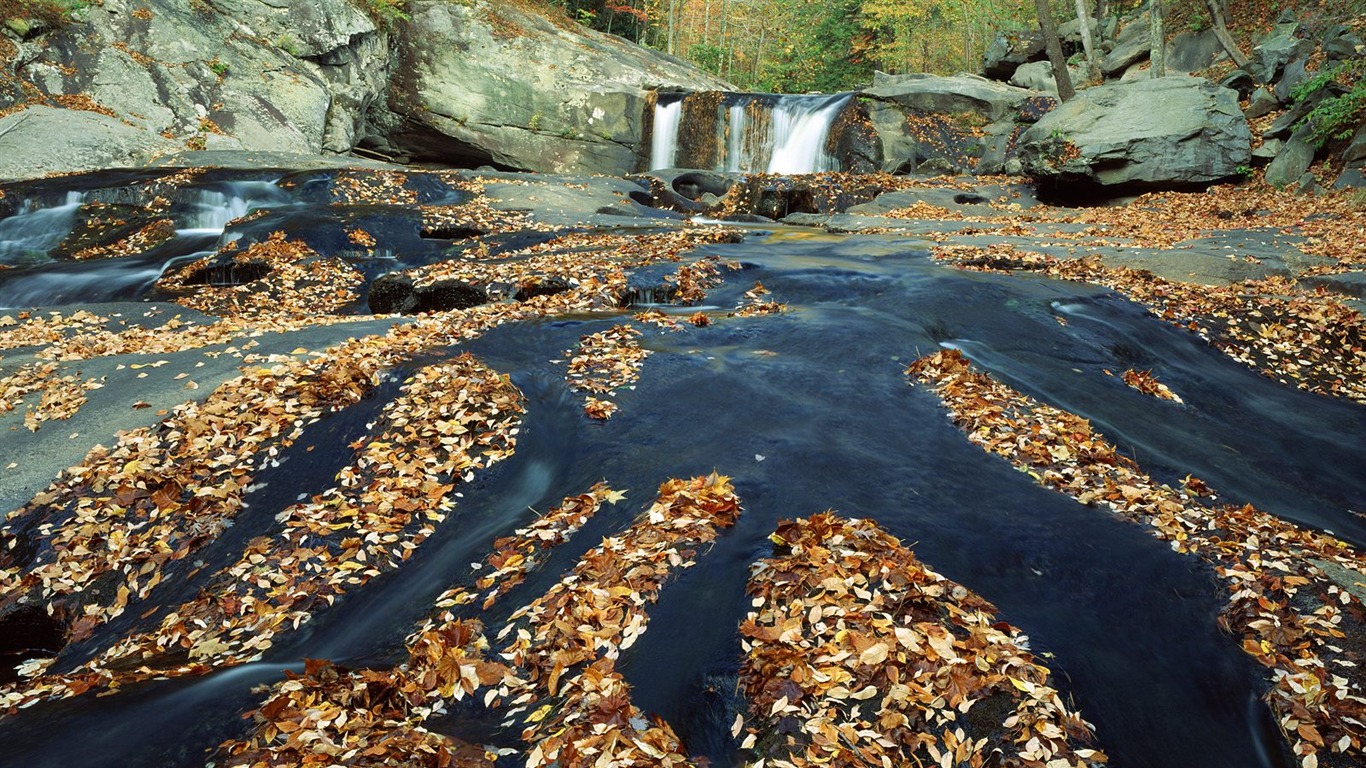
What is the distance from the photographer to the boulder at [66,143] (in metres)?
17.0

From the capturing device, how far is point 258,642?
4.48 meters

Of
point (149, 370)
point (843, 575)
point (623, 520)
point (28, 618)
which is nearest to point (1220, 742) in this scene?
point (843, 575)

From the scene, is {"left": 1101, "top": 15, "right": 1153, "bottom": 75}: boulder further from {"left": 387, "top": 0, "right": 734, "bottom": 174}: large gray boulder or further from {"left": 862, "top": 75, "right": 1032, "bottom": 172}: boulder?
{"left": 387, "top": 0, "right": 734, "bottom": 174}: large gray boulder

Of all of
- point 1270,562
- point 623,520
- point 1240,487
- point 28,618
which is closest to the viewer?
point 1270,562

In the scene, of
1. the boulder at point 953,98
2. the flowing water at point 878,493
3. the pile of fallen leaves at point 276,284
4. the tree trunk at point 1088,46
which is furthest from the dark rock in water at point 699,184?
the flowing water at point 878,493

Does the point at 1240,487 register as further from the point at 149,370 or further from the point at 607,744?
the point at 149,370

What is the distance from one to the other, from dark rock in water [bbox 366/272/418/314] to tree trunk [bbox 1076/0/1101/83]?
23.7 meters

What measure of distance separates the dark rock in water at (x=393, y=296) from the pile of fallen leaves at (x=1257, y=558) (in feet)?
27.1

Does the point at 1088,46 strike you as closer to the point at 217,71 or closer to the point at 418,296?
the point at 418,296

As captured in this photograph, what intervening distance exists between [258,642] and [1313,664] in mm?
5730

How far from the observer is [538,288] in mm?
10953

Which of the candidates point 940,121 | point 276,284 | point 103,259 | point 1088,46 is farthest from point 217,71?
point 1088,46

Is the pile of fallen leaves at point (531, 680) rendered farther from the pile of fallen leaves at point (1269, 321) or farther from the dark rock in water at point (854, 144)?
the dark rock in water at point (854, 144)

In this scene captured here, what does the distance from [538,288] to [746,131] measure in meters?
18.2
